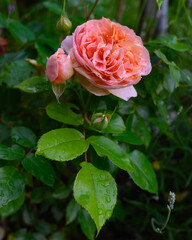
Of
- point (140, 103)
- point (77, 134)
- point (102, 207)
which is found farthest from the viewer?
point (140, 103)

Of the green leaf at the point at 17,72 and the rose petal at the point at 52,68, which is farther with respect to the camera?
the green leaf at the point at 17,72

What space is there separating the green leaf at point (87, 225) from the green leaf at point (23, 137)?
0.89 feet

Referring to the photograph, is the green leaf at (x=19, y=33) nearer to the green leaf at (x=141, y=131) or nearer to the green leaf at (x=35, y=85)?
the green leaf at (x=35, y=85)

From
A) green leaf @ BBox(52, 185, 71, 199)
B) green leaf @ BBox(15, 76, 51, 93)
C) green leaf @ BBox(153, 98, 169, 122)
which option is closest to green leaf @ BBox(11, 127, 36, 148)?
green leaf @ BBox(15, 76, 51, 93)

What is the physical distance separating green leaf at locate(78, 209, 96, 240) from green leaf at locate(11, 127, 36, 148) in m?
0.27

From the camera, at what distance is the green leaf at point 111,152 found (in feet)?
1.42

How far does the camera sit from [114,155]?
1.47 ft

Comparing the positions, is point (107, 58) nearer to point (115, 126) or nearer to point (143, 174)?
point (115, 126)

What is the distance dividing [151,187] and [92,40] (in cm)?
34

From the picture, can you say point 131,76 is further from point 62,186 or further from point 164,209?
point 164,209

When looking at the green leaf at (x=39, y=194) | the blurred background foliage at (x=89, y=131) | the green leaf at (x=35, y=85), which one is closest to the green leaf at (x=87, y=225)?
the blurred background foliage at (x=89, y=131)

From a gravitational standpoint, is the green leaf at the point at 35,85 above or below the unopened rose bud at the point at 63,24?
below

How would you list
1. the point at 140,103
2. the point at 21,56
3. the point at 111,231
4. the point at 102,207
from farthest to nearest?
the point at 111,231 → the point at 21,56 → the point at 140,103 → the point at 102,207

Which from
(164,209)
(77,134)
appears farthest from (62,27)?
(164,209)
